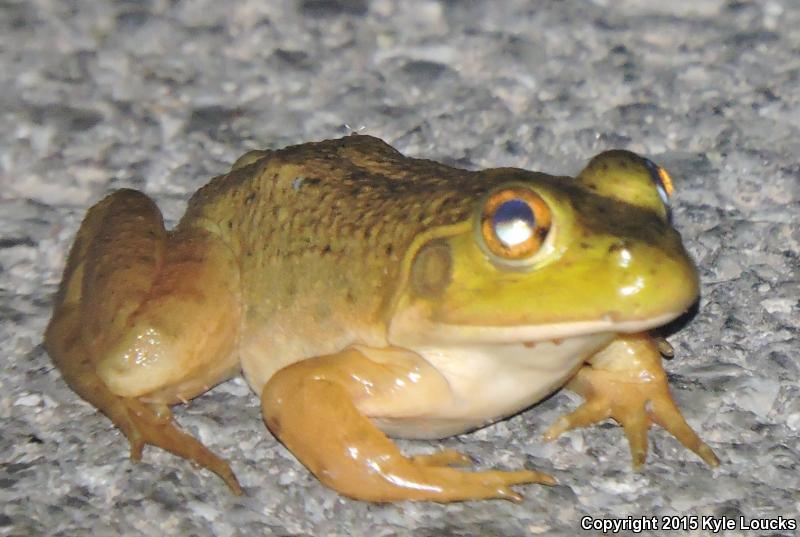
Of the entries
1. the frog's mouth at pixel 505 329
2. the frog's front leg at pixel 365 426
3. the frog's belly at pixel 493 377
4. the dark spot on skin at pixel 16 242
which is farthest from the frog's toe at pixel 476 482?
the dark spot on skin at pixel 16 242

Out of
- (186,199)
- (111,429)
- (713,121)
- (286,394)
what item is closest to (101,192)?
(186,199)

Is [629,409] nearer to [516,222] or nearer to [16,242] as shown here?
[516,222]

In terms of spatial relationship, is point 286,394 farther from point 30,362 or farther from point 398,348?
point 30,362

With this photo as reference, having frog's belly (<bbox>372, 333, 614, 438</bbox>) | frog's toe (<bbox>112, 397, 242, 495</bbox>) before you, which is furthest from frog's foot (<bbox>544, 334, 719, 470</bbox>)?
frog's toe (<bbox>112, 397, 242, 495</bbox>)

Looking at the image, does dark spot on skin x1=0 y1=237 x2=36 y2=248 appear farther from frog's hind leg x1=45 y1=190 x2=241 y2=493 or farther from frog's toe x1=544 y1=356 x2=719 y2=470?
frog's toe x1=544 y1=356 x2=719 y2=470

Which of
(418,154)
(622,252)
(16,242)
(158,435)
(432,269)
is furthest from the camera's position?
(418,154)

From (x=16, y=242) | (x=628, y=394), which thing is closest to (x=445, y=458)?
(x=628, y=394)

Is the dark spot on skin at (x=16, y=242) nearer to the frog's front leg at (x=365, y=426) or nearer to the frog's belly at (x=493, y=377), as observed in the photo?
the frog's front leg at (x=365, y=426)
